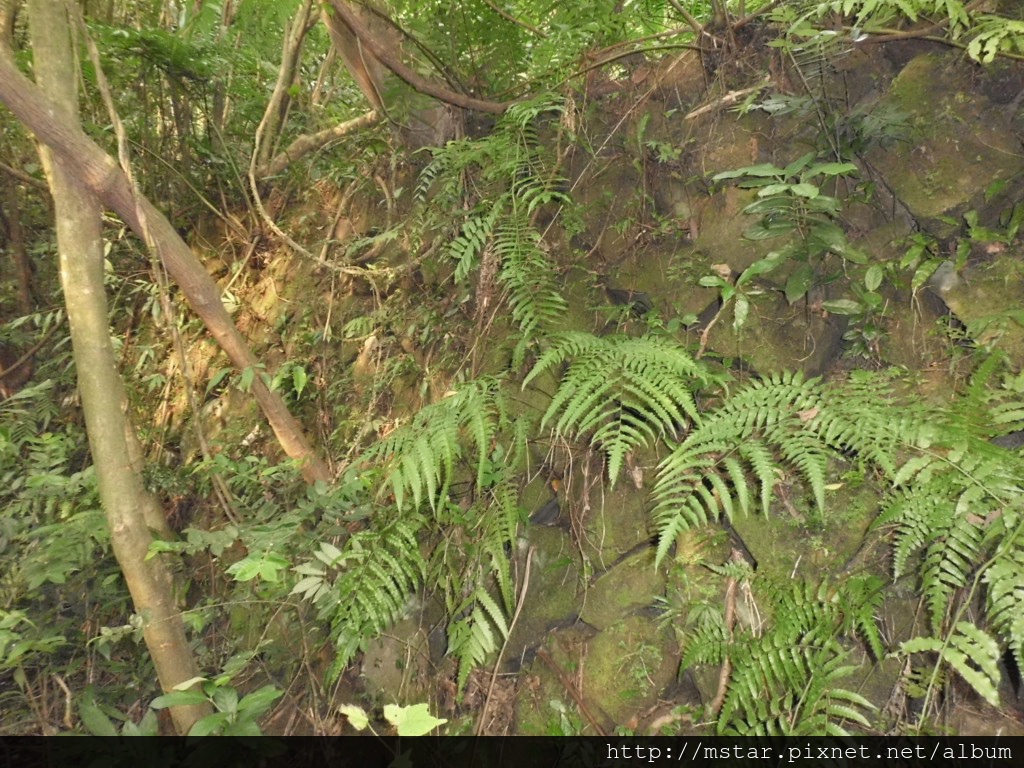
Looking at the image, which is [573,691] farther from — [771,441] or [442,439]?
[771,441]

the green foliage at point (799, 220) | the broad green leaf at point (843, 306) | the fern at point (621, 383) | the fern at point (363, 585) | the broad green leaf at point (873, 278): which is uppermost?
the green foliage at point (799, 220)

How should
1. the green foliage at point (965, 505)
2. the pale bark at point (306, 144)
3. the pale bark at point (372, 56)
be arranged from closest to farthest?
1. the green foliage at point (965, 505)
2. the pale bark at point (372, 56)
3. the pale bark at point (306, 144)

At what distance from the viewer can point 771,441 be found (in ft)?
6.22

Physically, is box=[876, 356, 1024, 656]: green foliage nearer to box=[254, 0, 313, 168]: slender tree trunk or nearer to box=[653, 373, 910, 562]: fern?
box=[653, 373, 910, 562]: fern

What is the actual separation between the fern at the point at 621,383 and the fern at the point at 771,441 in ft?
0.44

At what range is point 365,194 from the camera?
4090 mm

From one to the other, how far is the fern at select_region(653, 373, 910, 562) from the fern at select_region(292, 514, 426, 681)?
100 centimetres

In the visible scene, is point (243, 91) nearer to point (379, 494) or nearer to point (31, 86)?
point (31, 86)

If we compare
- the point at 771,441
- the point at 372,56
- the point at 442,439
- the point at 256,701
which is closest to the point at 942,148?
the point at 771,441

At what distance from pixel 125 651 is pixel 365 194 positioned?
3.17 m

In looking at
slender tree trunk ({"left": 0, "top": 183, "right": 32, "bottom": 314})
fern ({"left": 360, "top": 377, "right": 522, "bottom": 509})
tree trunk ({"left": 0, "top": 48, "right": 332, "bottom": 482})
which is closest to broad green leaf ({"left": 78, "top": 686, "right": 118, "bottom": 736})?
fern ({"left": 360, "top": 377, "right": 522, "bottom": 509})

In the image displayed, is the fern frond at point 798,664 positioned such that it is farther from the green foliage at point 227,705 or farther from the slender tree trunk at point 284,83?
the slender tree trunk at point 284,83

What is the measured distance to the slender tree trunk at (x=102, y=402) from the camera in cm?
240

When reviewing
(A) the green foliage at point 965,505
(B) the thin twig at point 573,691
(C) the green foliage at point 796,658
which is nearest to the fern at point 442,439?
(B) the thin twig at point 573,691
